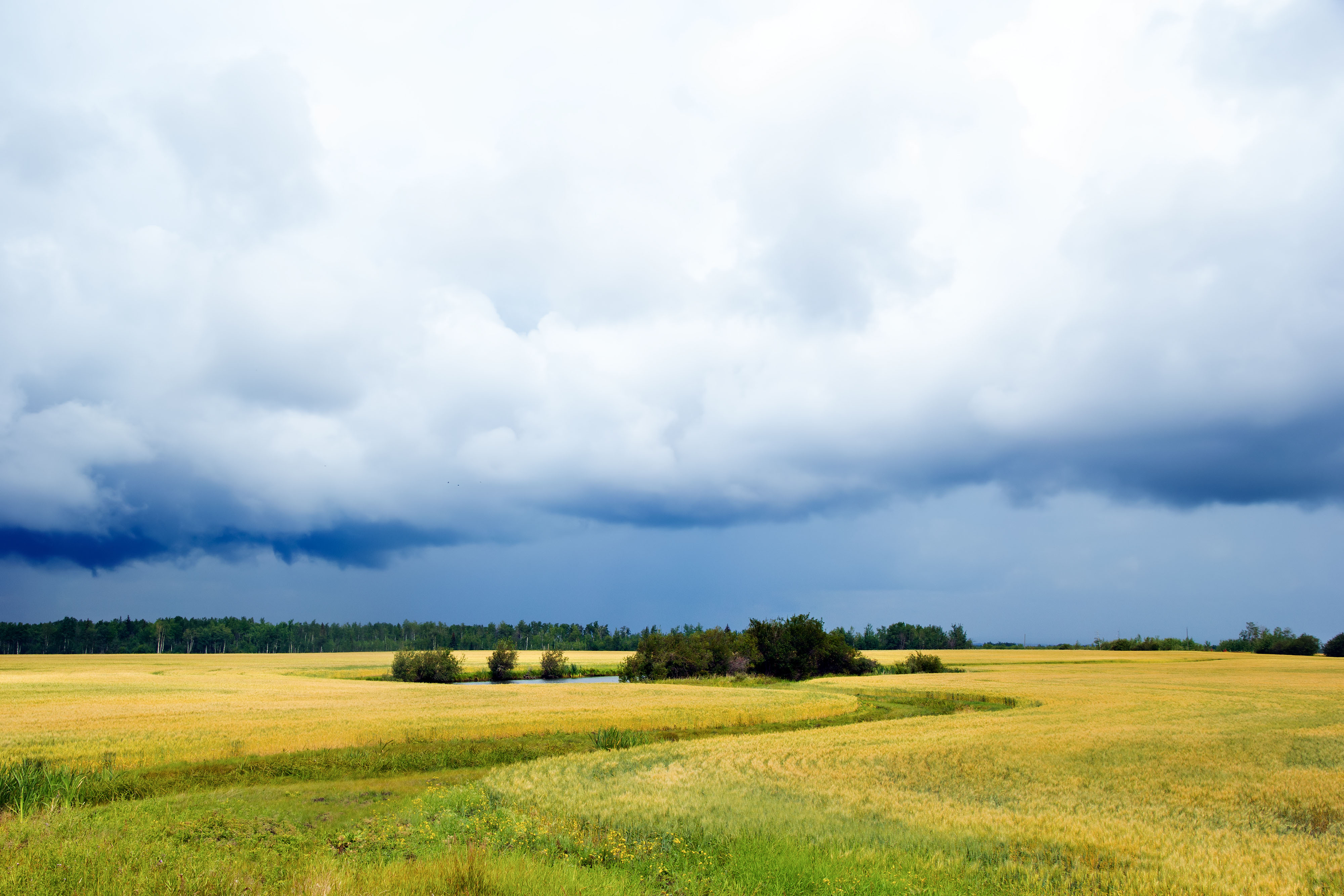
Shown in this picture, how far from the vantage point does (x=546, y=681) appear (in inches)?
3632

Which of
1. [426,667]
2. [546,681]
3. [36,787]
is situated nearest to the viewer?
[36,787]

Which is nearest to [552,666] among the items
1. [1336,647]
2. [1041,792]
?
[1041,792]

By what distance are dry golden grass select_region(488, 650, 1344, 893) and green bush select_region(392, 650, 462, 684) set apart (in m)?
65.4

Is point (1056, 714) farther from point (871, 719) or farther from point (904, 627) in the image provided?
point (904, 627)

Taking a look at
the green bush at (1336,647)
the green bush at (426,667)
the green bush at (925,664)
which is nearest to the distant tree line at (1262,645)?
Answer: the green bush at (1336,647)

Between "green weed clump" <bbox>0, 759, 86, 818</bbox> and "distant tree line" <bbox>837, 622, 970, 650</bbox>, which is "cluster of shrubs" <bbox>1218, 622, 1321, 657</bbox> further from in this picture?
"green weed clump" <bbox>0, 759, 86, 818</bbox>

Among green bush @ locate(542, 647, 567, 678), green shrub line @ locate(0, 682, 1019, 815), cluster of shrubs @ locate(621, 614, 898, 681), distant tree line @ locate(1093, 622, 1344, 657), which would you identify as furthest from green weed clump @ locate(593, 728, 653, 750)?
distant tree line @ locate(1093, 622, 1344, 657)

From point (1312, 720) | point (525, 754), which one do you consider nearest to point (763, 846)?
point (525, 754)

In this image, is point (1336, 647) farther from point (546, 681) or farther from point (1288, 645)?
point (546, 681)

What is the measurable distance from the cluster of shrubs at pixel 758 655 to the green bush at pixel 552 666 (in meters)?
11.0

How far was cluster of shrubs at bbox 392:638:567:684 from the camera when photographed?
286 feet

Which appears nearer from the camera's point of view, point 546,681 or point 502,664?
point 546,681

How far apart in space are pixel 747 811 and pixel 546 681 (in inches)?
3193

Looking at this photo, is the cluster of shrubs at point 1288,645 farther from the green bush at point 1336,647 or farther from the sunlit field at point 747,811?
the sunlit field at point 747,811
